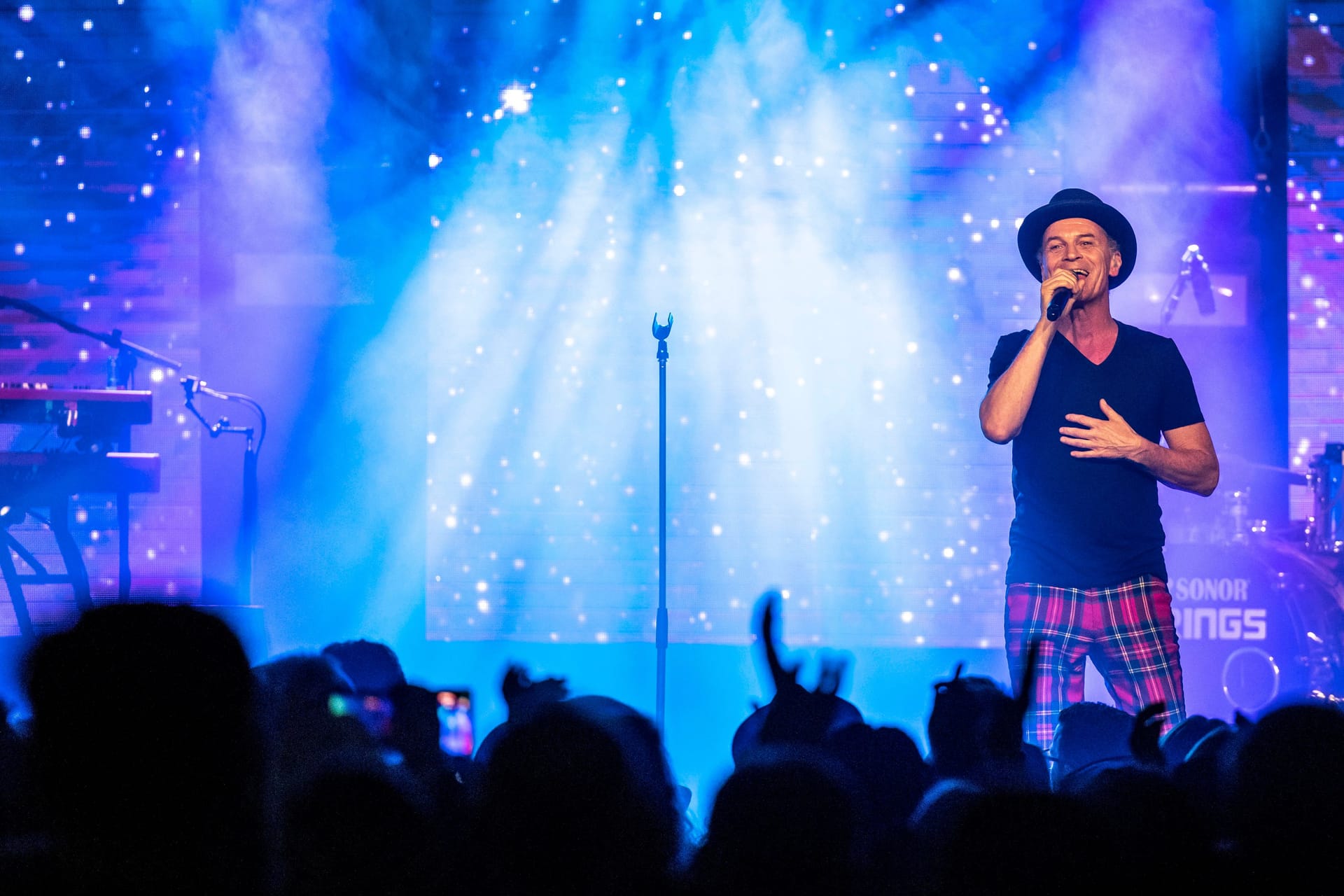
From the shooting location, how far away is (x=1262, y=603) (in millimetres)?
5262

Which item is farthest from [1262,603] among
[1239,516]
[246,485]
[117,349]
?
[117,349]

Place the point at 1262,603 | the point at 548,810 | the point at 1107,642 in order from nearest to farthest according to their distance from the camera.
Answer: the point at 548,810 < the point at 1107,642 < the point at 1262,603

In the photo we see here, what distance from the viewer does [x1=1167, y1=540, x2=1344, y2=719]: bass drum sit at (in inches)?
197

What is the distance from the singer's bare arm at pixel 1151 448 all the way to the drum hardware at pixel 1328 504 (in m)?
2.78

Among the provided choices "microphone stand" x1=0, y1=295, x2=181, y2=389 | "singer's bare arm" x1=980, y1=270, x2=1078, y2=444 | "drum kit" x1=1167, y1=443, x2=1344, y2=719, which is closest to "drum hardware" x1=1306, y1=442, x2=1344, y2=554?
"drum kit" x1=1167, y1=443, x2=1344, y2=719

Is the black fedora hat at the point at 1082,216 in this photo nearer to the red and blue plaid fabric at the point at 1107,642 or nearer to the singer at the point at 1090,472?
the singer at the point at 1090,472

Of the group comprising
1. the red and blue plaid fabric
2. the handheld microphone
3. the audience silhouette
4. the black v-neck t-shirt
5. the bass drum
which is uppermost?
the handheld microphone

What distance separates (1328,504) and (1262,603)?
550 millimetres

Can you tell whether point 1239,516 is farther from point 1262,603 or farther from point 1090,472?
point 1090,472

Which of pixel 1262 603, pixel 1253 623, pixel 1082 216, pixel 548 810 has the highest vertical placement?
pixel 1082 216

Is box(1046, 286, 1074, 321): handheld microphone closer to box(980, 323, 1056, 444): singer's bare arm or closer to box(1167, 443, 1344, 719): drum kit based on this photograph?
box(980, 323, 1056, 444): singer's bare arm

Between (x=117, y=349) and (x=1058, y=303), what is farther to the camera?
(x=117, y=349)

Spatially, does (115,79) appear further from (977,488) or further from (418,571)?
(977,488)

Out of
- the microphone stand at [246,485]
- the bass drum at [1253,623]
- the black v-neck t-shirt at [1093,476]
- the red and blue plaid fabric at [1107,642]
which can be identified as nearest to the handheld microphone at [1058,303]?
the black v-neck t-shirt at [1093,476]
